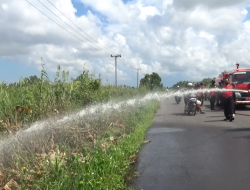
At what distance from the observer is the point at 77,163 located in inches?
249

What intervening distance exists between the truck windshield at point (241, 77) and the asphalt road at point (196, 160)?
35.8ft

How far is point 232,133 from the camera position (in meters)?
12.2

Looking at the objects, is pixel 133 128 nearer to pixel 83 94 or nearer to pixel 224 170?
pixel 83 94

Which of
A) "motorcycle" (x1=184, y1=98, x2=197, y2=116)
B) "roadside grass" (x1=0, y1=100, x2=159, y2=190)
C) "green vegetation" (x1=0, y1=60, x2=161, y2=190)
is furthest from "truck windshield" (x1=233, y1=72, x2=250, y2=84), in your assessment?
"roadside grass" (x1=0, y1=100, x2=159, y2=190)

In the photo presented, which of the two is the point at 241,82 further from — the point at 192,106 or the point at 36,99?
the point at 36,99

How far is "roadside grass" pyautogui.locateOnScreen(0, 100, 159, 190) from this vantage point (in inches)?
224

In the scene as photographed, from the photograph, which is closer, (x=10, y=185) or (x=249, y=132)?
(x=10, y=185)

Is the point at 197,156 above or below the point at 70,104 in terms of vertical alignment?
below

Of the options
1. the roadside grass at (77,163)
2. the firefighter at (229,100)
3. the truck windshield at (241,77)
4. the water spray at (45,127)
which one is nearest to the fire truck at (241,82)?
the truck windshield at (241,77)

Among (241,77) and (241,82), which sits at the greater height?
(241,77)

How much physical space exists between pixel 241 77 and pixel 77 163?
774 inches

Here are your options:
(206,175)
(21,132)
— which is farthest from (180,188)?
(21,132)

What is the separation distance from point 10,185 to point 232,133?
28.8 ft

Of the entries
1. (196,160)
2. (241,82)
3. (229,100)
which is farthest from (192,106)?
(196,160)
